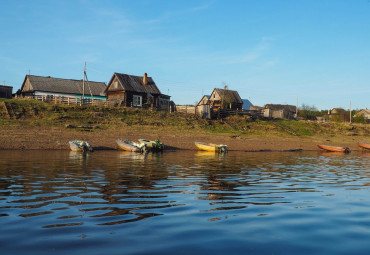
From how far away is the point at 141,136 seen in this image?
1528 inches

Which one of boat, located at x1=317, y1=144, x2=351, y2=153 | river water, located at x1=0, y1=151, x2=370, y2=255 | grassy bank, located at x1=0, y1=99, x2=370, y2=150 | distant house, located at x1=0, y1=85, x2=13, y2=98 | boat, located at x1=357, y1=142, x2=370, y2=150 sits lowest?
river water, located at x1=0, y1=151, x2=370, y2=255

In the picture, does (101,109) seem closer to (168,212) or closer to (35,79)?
(35,79)

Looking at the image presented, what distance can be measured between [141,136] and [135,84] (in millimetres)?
20907

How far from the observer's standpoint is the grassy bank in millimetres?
35594

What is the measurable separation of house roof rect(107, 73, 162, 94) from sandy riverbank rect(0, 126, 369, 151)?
15.8m

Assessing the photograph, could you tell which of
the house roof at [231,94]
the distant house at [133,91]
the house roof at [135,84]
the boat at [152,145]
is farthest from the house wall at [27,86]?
the boat at [152,145]

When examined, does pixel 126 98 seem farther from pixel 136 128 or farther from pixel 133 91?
pixel 136 128

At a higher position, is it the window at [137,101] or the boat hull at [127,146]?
the window at [137,101]

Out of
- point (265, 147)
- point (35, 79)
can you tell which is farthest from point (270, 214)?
point (35, 79)

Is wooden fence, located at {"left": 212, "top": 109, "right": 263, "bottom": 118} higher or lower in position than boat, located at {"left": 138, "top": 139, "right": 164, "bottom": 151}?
higher

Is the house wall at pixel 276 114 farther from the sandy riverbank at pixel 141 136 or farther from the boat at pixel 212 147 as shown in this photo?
the boat at pixel 212 147

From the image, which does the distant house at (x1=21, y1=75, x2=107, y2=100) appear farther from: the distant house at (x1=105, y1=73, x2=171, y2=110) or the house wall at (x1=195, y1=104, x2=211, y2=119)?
the house wall at (x1=195, y1=104, x2=211, y2=119)

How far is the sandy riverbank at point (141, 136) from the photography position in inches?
1255

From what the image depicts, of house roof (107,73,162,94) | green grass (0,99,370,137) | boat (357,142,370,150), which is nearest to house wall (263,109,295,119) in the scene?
green grass (0,99,370,137)
